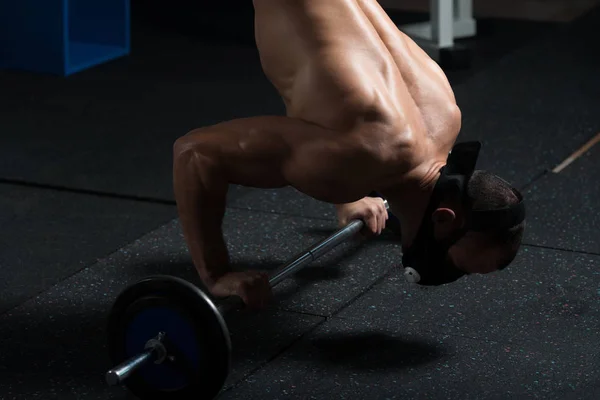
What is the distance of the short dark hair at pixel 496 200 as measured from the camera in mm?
1724

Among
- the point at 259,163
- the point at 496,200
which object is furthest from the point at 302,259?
the point at 496,200

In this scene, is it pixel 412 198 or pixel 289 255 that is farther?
pixel 289 255

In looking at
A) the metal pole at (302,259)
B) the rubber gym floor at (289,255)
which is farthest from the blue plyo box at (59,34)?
the metal pole at (302,259)

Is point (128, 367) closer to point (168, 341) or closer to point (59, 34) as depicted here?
point (168, 341)

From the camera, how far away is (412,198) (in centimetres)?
178

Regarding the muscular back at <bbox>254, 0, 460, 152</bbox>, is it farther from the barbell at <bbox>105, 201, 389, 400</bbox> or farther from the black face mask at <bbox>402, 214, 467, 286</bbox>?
the barbell at <bbox>105, 201, 389, 400</bbox>

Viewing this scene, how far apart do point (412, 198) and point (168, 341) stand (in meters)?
0.46

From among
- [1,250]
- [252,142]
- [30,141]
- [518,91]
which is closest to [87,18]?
[30,141]

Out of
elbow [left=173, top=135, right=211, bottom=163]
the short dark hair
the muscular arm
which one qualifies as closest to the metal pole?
the muscular arm

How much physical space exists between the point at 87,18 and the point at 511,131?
1.89 metres

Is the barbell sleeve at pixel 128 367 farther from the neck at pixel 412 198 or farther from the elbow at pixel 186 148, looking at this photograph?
the neck at pixel 412 198

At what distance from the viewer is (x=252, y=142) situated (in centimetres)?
172

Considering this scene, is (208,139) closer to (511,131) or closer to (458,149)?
(458,149)

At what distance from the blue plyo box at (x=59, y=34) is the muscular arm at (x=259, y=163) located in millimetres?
2266
